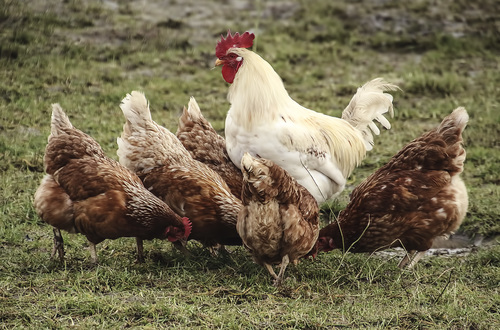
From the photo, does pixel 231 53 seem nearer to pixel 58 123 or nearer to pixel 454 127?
pixel 58 123

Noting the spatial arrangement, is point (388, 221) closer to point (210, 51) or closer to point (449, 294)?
point (449, 294)

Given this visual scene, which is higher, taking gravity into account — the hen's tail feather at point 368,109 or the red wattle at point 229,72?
the red wattle at point 229,72

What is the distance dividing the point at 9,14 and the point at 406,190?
8.48 meters

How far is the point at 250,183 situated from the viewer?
4.53m

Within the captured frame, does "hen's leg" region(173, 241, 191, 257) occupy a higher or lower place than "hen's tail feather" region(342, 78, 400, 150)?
lower

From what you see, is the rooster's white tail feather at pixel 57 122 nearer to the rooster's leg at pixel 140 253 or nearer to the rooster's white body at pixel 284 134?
the rooster's leg at pixel 140 253

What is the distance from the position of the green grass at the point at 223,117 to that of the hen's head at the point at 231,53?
65.1 inches

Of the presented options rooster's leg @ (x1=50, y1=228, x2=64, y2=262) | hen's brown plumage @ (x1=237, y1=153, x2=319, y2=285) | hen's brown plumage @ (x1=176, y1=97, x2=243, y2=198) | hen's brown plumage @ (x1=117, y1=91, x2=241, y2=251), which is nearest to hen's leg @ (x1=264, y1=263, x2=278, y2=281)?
hen's brown plumage @ (x1=237, y1=153, x2=319, y2=285)

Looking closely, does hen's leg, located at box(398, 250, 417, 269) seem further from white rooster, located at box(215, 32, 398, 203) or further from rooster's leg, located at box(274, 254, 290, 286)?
rooster's leg, located at box(274, 254, 290, 286)

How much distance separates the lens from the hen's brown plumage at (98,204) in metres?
4.92

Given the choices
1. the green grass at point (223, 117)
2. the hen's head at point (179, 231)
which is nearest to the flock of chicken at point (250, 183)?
the hen's head at point (179, 231)

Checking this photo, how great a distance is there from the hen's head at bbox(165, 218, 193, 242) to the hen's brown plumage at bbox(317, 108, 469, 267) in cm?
108

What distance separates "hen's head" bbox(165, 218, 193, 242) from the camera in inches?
197

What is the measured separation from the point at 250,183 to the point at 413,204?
1.48m
